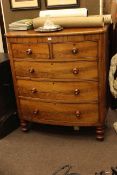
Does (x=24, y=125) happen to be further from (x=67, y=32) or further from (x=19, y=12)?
(x=19, y=12)

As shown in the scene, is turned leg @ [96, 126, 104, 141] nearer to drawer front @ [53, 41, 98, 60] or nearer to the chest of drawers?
the chest of drawers

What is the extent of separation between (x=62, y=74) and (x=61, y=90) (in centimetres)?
13

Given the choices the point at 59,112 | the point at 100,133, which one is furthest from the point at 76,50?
the point at 100,133

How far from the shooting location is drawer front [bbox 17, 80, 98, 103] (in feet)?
6.40

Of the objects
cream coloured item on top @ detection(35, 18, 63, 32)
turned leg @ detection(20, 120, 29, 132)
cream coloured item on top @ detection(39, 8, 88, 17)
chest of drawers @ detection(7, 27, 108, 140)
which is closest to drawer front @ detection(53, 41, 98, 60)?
chest of drawers @ detection(7, 27, 108, 140)

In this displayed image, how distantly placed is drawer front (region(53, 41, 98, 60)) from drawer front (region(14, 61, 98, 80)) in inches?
2.1

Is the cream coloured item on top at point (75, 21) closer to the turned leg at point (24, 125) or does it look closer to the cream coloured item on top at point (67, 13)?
the cream coloured item on top at point (67, 13)

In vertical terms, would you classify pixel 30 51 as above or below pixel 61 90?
above

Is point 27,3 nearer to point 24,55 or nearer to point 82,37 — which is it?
point 24,55

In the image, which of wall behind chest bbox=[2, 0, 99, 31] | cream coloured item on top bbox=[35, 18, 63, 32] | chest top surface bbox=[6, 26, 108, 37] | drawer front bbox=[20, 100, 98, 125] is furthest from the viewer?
wall behind chest bbox=[2, 0, 99, 31]

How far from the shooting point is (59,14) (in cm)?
207

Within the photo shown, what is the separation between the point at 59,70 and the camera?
1.94 m

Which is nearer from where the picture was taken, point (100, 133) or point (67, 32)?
point (67, 32)

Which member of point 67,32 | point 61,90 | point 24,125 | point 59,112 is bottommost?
point 24,125
